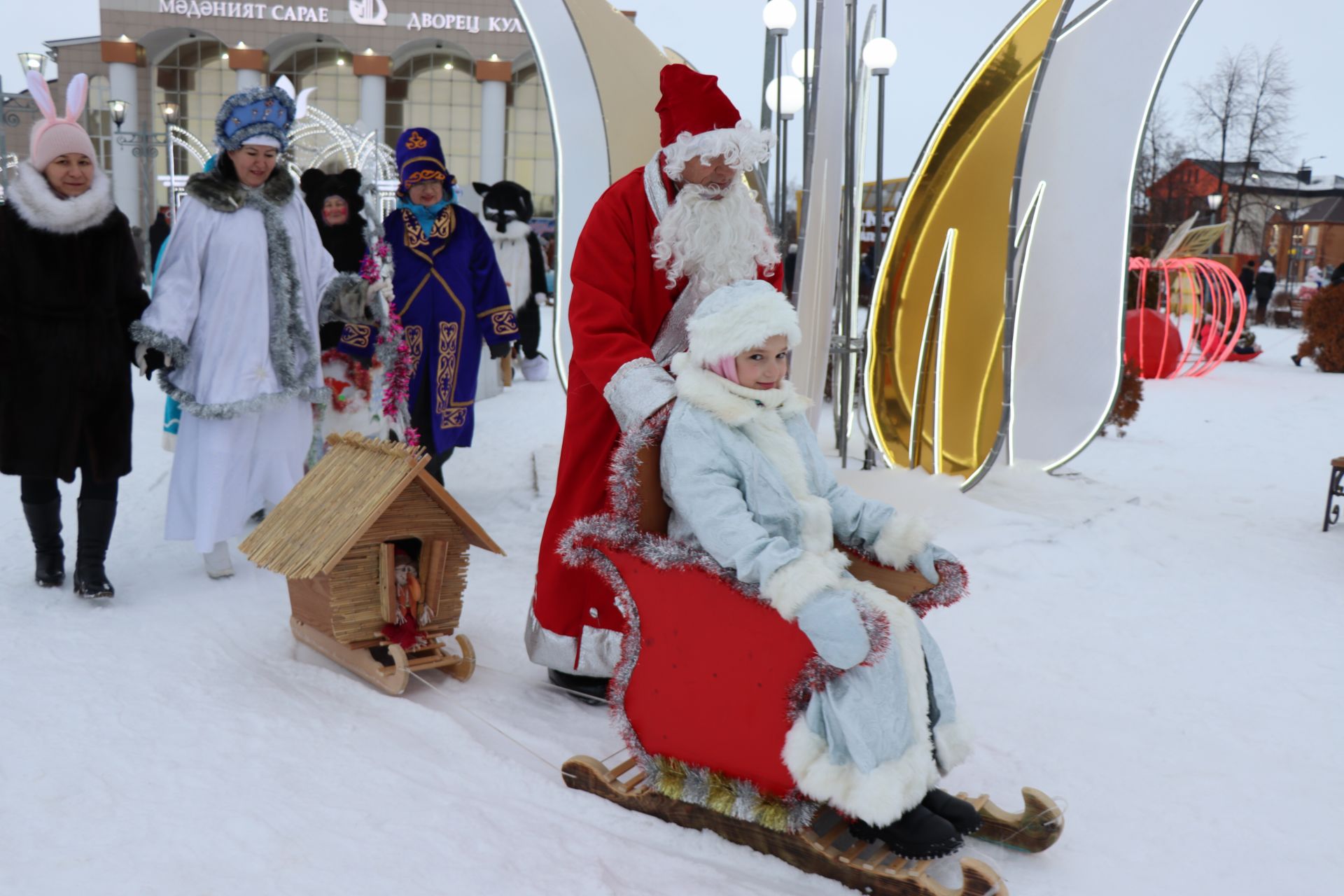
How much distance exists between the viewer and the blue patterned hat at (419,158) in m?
4.84

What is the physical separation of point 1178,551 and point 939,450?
1.28 m

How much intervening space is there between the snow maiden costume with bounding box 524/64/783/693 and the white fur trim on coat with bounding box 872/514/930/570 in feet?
2.60

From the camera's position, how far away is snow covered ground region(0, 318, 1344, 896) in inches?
90.0

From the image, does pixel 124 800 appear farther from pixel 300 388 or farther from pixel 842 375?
pixel 842 375

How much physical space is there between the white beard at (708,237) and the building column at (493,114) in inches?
1098

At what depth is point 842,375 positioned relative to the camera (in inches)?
246

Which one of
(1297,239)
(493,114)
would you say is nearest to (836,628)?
(493,114)

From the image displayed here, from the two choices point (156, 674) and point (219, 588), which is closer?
point (156, 674)

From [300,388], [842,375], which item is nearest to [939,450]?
[842,375]

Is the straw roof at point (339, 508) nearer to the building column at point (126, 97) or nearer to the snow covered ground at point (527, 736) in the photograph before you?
the snow covered ground at point (527, 736)

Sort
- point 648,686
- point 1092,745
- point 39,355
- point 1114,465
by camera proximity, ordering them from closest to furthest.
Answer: point 648,686 → point 1092,745 → point 39,355 → point 1114,465

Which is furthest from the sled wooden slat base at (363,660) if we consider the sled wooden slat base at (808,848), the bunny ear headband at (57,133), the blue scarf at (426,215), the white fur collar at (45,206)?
the blue scarf at (426,215)

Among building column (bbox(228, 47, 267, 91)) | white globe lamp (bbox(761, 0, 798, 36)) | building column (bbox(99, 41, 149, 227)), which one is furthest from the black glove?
building column (bbox(228, 47, 267, 91))

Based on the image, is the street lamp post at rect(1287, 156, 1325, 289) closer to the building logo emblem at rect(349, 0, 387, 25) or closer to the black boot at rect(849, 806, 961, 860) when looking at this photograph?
the building logo emblem at rect(349, 0, 387, 25)
